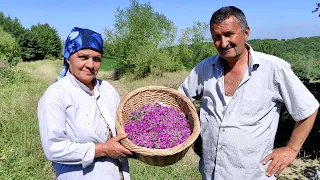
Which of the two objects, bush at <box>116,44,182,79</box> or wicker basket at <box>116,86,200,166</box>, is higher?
wicker basket at <box>116,86,200,166</box>

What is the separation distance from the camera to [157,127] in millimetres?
2197

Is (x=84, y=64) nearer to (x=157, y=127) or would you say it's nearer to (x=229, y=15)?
(x=157, y=127)

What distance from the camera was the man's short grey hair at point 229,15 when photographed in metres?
2.08

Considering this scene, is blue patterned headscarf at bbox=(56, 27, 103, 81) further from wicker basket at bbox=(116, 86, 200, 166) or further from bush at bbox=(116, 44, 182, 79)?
bush at bbox=(116, 44, 182, 79)

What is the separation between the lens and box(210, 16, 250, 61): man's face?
2.07 m

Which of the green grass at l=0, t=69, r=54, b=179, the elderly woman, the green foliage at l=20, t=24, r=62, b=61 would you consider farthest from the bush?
the green foliage at l=20, t=24, r=62, b=61

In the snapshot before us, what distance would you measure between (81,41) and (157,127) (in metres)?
0.76

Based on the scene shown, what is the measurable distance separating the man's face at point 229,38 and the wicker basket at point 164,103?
1.42 feet

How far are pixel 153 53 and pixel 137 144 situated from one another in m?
23.8

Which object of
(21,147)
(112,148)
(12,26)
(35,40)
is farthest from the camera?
(12,26)

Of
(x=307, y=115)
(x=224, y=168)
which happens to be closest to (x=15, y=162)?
(x=224, y=168)

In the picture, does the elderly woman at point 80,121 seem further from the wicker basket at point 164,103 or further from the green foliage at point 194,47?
the green foliage at point 194,47

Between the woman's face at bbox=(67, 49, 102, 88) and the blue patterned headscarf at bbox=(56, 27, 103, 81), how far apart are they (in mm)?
27

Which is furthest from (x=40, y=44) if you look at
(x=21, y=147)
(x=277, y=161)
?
(x=277, y=161)
